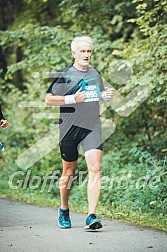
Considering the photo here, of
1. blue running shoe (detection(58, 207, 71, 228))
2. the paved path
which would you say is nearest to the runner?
blue running shoe (detection(58, 207, 71, 228))

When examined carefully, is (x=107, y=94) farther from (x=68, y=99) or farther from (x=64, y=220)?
(x=64, y=220)

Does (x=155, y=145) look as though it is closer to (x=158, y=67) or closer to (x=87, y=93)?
(x=158, y=67)

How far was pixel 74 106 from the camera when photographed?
7152 mm

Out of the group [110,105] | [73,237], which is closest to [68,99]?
[73,237]

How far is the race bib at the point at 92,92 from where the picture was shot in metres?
7.11

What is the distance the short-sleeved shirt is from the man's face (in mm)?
125

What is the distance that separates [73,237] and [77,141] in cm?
124

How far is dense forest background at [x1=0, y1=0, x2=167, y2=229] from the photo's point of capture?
10.2 m

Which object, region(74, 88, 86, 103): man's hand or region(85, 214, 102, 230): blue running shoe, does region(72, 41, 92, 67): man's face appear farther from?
region(85, 214, 102, 230): blue running shoe

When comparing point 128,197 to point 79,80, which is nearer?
point 79,80

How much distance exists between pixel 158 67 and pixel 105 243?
4817 millimetres

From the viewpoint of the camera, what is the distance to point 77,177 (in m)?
13.9

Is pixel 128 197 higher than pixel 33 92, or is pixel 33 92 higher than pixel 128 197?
pixel 33 92

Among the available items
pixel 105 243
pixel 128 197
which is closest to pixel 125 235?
pixel 105 243
